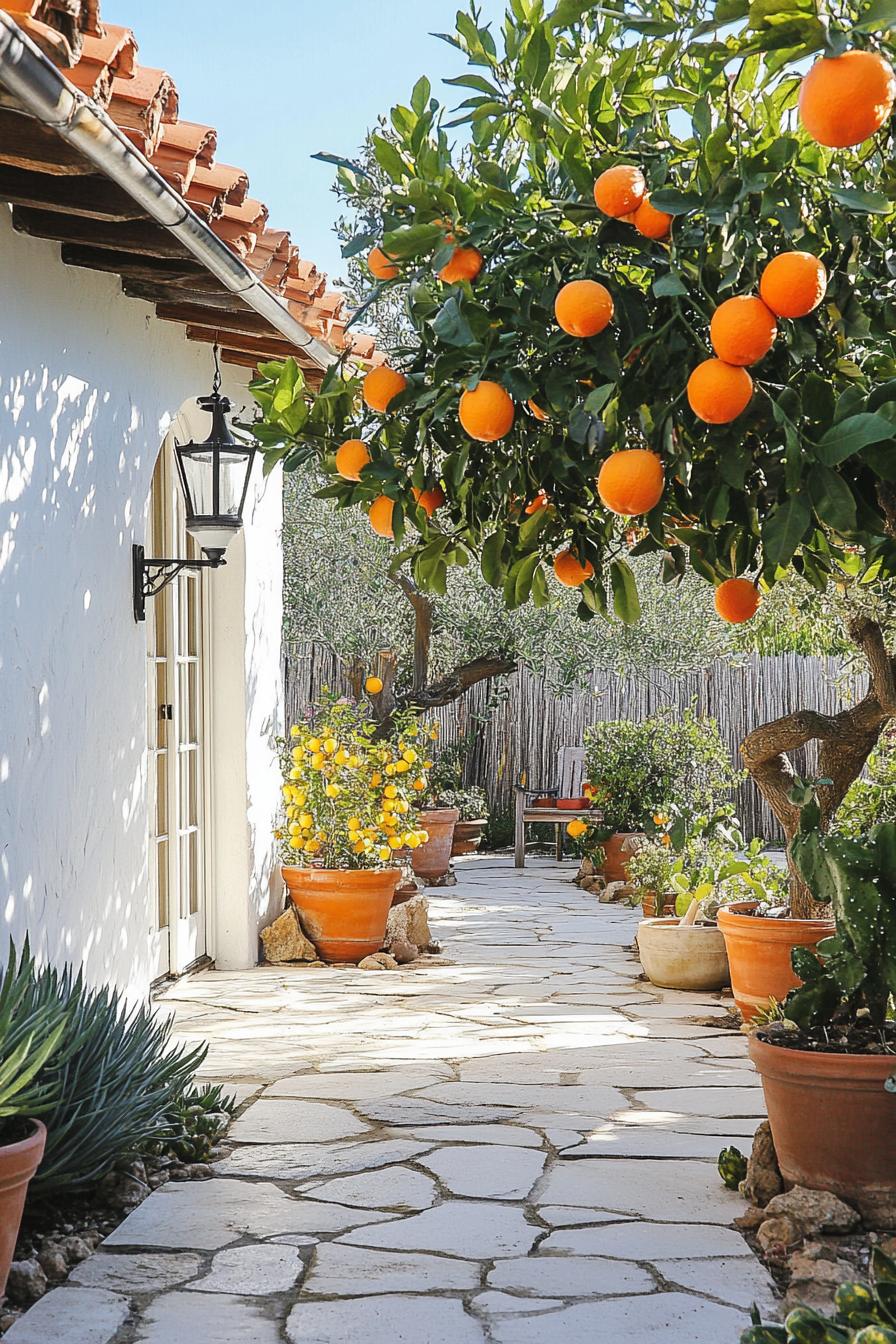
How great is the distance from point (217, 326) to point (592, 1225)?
12.3ft

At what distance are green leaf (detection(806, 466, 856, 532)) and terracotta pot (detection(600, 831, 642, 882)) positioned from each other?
904cm

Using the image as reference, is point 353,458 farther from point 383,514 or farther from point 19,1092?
point 19,1092

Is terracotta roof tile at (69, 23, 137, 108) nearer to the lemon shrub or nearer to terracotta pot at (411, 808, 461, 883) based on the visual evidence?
the lemon shrub

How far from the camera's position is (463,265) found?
2088 millimetres

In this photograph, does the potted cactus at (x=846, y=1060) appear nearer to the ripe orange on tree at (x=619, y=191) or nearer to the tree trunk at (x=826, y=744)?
the tree trunk at (x=826, y=744)

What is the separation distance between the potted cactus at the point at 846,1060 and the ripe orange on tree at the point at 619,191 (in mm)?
1871

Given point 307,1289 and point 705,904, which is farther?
point 705,904

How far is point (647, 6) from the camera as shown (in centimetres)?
204

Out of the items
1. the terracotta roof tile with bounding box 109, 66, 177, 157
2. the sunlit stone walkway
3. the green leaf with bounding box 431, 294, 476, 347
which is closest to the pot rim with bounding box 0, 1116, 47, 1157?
the sunlit stone walkway

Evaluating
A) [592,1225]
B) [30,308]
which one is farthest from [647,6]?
[592,1225]

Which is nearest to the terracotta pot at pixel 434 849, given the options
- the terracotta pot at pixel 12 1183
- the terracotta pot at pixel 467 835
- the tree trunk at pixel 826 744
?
the terracotta pot at pixel 467 835

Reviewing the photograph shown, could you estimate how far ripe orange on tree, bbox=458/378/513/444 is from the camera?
2014 mm

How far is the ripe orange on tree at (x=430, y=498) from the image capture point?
237cm

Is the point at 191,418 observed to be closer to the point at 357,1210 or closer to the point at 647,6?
the point at 357,1210
